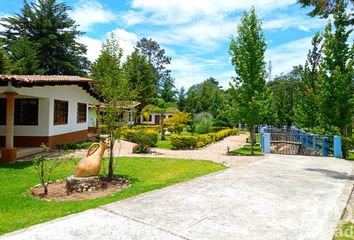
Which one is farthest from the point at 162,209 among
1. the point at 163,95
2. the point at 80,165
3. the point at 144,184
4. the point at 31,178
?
the point at 163,95

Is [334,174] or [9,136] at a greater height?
[9,136]

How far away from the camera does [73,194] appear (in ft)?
23.7

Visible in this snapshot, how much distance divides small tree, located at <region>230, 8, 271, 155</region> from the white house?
27.2 ft

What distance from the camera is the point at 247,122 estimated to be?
54.1ft

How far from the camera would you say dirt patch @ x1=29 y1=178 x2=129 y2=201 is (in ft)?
22.8

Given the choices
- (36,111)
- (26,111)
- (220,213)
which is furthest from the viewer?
(26,111)

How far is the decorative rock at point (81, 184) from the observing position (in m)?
7.41

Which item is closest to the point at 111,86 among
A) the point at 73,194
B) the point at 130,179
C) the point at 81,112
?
the point at 130,179

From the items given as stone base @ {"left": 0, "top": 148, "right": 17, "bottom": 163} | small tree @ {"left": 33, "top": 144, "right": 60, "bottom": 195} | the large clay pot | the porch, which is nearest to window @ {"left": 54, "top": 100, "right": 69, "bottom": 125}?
the porch

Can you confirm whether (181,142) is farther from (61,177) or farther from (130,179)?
(61,177)

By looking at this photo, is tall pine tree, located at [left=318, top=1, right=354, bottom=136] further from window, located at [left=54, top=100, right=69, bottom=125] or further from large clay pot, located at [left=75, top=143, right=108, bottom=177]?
window, located at [left=54, top=100, right=69, bottom=125]

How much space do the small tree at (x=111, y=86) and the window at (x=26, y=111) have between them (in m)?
8.22

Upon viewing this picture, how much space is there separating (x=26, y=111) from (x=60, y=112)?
1.91 meters

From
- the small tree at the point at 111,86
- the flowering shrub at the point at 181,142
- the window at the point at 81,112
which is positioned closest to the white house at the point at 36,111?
the window at the point at 81,112
